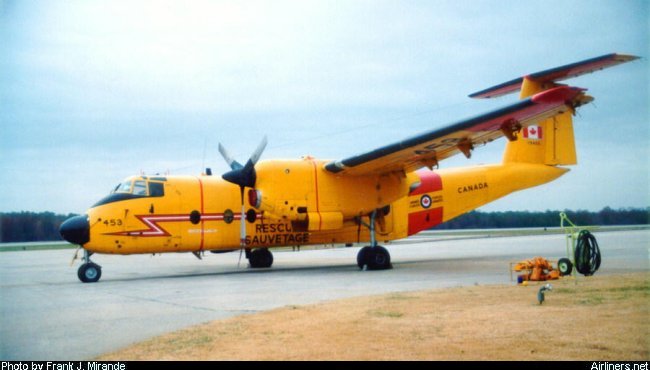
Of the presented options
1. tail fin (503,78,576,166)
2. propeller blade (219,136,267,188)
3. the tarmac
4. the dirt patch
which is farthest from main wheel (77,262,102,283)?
tail fin (503,78,576,166)

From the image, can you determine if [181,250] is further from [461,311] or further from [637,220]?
[637,220]

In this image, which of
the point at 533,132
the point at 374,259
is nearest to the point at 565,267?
the point at 374,259

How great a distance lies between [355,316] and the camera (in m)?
8.41

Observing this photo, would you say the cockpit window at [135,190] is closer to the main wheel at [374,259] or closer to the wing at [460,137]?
the wing at [460,137]

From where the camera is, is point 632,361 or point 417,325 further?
point 417,325

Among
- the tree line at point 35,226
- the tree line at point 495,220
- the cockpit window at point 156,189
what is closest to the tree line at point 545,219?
the tree line at point 495,220

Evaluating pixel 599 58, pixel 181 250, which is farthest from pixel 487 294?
pixel 181 250

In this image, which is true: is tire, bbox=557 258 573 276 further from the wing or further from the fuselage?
the fuselage

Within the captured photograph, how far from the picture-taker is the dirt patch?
6105 millimetres

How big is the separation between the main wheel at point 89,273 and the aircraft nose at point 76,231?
725 mm

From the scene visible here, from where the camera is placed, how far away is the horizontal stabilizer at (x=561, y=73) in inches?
529

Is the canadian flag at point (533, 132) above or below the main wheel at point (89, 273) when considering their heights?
above

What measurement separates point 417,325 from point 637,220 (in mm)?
29004

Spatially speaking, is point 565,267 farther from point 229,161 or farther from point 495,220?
point 495,220
